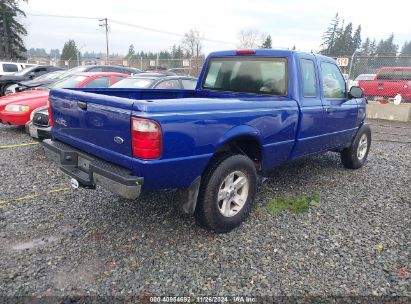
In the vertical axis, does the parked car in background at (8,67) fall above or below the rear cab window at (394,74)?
below

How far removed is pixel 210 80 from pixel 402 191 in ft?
11.0

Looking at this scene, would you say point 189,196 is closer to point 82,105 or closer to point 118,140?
point 118,140

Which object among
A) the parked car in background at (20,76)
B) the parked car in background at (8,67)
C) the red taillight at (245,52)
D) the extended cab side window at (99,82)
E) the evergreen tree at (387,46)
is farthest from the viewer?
the evergreen tree at (387,46)

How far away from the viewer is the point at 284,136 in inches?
152

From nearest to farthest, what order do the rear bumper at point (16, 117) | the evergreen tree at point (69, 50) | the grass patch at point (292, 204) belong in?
1. the grass patch at point (292, 204)
2. the rear bumper at point (16, 117)
3. the evergreen tree at point (69, 50)

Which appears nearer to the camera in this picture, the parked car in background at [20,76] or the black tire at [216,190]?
the black tire at [216,190]

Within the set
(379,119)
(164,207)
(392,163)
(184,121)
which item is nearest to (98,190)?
(164,207)

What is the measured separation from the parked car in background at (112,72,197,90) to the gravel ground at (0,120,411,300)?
310cm

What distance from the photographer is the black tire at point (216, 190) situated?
3.17 metres

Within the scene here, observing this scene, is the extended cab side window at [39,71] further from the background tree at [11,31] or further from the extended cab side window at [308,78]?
the background tree at [11,31]

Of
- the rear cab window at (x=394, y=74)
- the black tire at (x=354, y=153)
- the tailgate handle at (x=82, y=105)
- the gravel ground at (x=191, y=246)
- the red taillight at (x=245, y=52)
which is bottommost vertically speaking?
the gravel ground at (x=191, y=246)

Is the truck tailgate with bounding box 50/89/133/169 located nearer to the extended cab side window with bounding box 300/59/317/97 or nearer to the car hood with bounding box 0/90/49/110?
the extended cab side window with bounding box 300/59/317/97

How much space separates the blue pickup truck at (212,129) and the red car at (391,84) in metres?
10.9

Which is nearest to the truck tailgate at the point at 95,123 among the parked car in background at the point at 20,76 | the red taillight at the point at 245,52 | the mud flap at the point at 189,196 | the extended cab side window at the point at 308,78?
the mud flap at the point at 189,196
